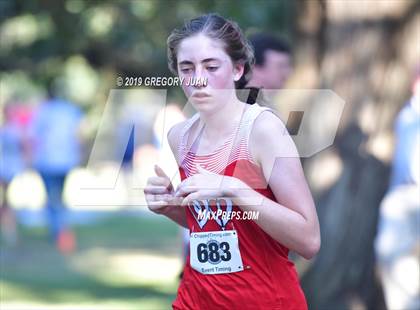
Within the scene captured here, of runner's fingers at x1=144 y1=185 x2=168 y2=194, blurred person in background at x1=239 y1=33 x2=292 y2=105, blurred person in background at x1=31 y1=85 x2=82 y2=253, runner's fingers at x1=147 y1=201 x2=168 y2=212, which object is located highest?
blurred person in background at x1=31 y1=85 x2=82 y2=253

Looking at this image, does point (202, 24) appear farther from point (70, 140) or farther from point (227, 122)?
point (70, 140)

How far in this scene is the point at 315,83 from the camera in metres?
7.95

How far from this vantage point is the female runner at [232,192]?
3.57m

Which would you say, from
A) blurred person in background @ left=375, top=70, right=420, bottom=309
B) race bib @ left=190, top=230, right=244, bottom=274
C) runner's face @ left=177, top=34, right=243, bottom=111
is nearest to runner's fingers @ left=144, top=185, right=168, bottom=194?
race bib @ left=190, top=230, right=244, bottom=274

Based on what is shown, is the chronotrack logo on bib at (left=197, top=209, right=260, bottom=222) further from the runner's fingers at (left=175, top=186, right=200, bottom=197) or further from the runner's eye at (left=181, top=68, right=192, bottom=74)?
the runner's eye at (left=181, top=68, right=192, bottom=74)

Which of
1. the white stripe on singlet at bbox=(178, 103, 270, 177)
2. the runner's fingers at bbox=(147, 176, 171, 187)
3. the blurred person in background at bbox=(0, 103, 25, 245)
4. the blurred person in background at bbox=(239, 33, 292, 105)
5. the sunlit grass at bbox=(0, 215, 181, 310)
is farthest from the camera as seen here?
the blurred person in background at bbox=(0, 103, 25, 245)

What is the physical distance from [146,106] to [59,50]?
7978mm

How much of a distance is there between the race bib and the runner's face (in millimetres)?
489

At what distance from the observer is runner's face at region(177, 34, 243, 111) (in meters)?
3.76

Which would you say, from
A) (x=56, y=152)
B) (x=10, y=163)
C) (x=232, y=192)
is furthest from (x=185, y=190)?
(x=10, y=163)

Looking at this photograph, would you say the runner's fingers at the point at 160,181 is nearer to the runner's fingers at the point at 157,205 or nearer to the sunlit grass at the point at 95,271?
the runner's fingers at the point at 157,205

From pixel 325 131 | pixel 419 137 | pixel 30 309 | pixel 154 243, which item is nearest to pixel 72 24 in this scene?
pixel 154 243

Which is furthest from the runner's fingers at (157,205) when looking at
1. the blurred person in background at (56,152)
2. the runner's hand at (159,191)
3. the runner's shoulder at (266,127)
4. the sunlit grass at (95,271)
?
the blurred person in background at (56,152)

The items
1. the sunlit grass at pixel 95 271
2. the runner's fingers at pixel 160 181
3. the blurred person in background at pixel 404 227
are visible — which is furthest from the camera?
the sunlit grass at pixel 95 271
